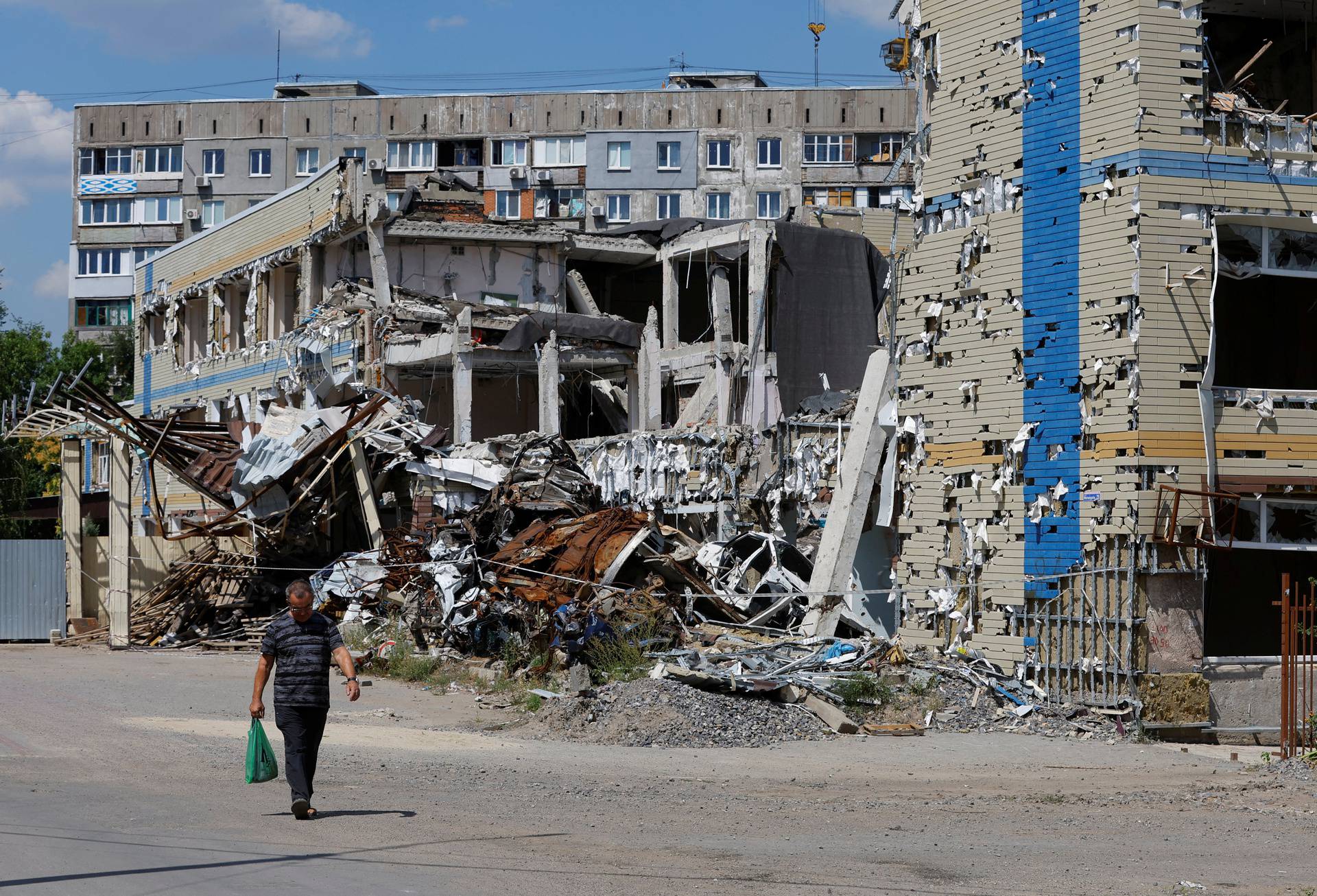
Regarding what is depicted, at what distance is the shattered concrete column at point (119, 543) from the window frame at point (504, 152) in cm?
4135

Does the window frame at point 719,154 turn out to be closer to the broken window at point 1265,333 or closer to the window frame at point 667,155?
the window frame at point 667,155

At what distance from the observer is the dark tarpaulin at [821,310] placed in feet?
94.8

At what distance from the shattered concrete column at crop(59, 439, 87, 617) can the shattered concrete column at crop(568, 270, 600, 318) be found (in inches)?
470

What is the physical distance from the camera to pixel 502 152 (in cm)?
6600

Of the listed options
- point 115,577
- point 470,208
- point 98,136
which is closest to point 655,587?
point 115,577

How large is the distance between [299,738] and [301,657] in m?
0.52

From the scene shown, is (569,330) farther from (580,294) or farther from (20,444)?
(20,444)

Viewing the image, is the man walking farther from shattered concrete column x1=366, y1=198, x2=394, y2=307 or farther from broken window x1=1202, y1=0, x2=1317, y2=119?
shattered concrete column x1=366, y1=198, x2=394, y2=307

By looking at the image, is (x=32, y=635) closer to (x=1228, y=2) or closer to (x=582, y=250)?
(x=582, y=250)

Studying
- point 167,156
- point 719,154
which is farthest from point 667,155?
point 167,156

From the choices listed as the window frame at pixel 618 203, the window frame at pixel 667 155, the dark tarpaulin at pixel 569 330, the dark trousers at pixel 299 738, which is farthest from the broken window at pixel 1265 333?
the window frame at pixel 618 203

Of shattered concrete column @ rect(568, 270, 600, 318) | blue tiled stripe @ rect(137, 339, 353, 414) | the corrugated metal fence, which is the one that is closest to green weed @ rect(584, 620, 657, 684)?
the corrugated metal fence

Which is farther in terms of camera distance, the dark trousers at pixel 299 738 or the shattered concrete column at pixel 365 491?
the shattered concrete column at pixel 365 491

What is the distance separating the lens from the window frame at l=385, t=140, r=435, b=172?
66.4 meters
